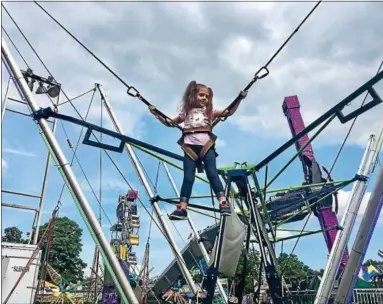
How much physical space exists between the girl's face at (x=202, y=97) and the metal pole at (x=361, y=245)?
2044 millimetres

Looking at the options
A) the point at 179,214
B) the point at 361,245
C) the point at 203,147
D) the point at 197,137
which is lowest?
the point at 361,245

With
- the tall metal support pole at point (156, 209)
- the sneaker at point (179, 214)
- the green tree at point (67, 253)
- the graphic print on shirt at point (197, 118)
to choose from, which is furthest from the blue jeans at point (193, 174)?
the green tree at point (67, 253)

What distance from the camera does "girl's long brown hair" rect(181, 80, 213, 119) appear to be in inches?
199

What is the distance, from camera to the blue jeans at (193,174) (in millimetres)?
4654

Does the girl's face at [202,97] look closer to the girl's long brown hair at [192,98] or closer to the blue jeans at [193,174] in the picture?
the girl's long brown hair at [192,98]

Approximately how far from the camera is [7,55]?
5164 mm

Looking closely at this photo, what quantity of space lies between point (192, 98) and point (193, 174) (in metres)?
0.94

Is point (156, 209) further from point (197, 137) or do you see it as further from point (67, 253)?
point (67, 253)

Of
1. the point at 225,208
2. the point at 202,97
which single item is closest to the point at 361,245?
the point at 225,208

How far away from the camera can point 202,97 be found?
5055 mm

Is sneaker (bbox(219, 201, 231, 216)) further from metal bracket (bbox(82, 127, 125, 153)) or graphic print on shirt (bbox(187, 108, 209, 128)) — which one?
metal bracket (bbox(82, 127, 125, 153))

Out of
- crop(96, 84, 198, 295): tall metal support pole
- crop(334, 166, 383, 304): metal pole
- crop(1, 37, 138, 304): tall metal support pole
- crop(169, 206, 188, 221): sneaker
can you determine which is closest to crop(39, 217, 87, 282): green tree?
crop(96, 84, 198, 295): tall metal support pole

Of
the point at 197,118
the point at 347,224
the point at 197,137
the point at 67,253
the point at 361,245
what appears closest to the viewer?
the point at 361,245

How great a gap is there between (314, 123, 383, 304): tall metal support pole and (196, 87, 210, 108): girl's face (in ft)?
7.36
